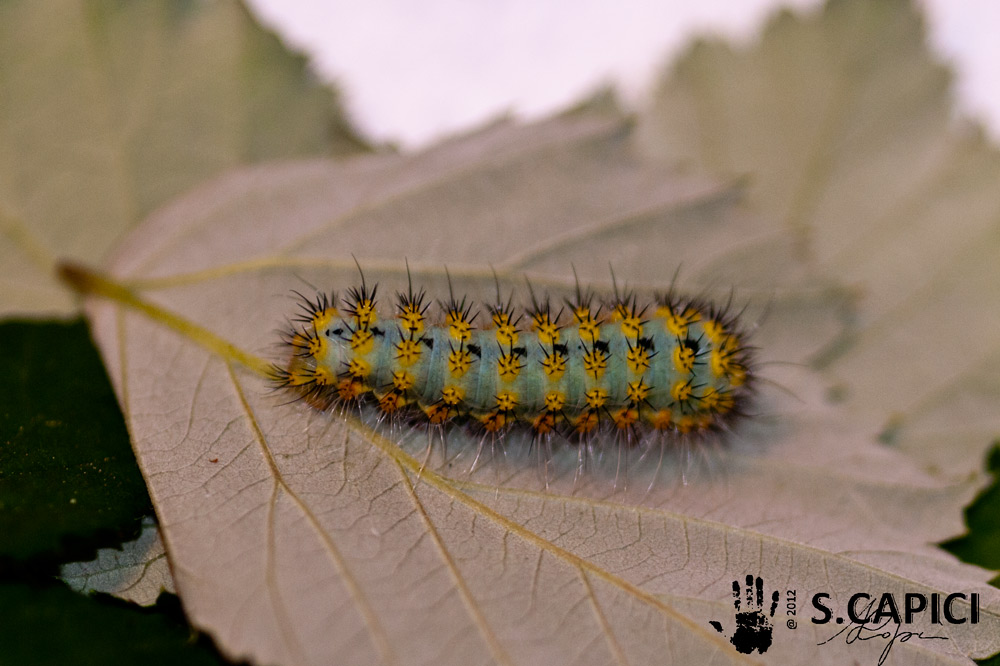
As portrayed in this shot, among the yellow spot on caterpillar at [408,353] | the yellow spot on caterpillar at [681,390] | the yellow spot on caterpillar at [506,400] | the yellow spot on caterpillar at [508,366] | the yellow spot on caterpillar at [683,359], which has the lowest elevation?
the yellow spot on caterpillar at [506,400]

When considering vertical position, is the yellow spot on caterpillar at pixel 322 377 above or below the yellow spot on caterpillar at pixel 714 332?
below

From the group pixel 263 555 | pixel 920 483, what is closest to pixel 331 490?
pixel 263 555

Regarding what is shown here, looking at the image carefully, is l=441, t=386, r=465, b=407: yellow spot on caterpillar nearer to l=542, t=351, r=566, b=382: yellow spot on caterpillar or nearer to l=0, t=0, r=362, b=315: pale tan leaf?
l=542, t=351, r=566, b=382: yellow spot on caterpillar

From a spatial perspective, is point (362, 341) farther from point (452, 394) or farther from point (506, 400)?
point (506, 400)

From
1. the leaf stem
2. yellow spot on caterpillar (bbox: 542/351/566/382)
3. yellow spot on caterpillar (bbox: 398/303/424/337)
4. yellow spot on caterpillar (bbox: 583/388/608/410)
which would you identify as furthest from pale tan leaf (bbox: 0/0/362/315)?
yellow spot on caterpillar (bbox: 583/388/608/410)

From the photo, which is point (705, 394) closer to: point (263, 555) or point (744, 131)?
point (263, 555)

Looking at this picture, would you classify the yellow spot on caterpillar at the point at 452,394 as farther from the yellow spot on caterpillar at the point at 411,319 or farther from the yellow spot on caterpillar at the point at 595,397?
the yellow spot on caterpillar at the point at 595,397

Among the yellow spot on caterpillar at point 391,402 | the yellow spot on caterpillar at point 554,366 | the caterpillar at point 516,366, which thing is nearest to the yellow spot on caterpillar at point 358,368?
the caterpillar at point 516,366
